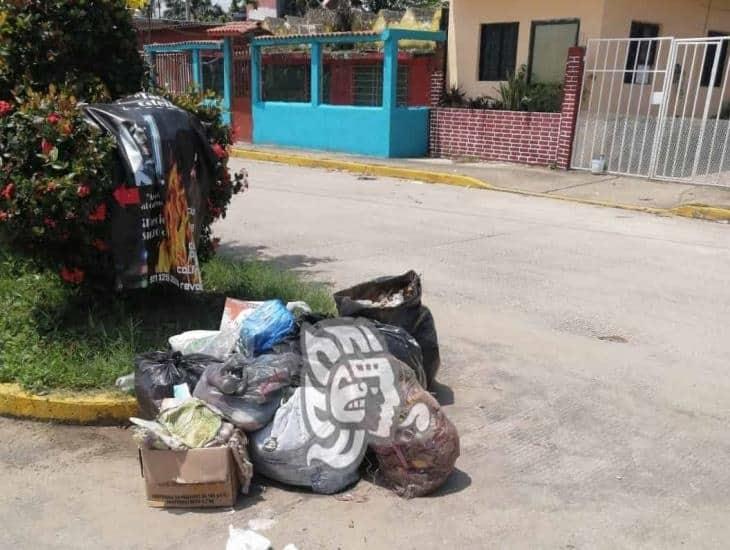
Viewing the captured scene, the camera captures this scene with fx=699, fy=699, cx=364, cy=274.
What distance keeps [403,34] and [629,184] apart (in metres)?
5.94

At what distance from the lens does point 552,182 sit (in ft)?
41.9

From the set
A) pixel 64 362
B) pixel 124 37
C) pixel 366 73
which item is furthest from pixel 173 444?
pixel 366 73

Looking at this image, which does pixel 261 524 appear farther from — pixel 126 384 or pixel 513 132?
pixel 513 132

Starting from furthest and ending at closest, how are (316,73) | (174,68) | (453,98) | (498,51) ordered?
1. (174,68)
2. (316,73)
3. (453,98)
4. (498,51)

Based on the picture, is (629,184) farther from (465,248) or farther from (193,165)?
(193,165)

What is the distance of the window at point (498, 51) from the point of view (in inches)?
602

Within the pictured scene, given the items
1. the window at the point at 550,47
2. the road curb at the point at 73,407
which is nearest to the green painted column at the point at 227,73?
the window at the point at 550,47

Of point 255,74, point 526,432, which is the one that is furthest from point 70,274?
point 255,74

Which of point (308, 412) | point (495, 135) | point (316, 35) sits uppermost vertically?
point (316, 35)

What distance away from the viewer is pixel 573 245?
8242 millimetres

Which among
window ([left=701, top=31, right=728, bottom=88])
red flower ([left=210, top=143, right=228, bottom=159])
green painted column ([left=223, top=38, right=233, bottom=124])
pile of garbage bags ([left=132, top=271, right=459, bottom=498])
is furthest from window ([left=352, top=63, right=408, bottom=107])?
pile of garbage bags ([left=132, top=271, right=459, bottom=498])

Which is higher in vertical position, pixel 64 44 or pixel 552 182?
pixel 64 44

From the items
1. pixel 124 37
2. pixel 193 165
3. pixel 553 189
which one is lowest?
pixel 553 189

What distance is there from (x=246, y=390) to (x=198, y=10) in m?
71.4
